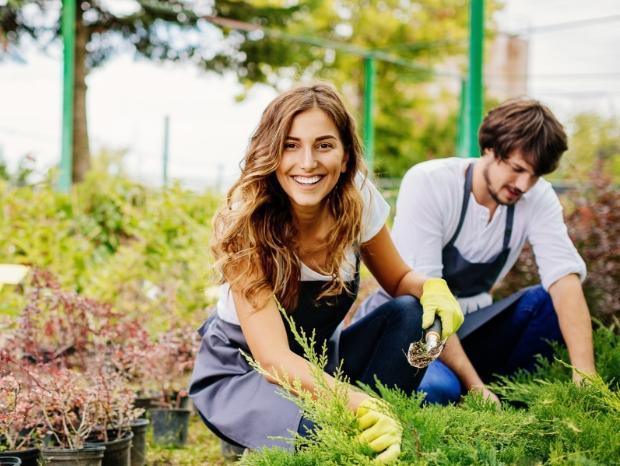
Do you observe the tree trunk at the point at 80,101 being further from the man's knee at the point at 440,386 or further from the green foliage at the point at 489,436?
the green foliage at the point at 489,436

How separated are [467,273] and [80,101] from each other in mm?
6681

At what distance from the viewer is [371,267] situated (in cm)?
278

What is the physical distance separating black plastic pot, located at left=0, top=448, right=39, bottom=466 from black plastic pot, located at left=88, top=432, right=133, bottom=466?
171mm

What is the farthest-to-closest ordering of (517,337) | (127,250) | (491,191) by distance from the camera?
(127,250), (517,337), (491,191)

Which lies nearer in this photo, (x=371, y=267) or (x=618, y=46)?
(x=371, y=267)

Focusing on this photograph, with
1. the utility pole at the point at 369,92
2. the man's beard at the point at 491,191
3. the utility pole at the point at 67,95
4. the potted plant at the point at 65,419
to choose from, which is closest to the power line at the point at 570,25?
the utility pole at the point at 369,92

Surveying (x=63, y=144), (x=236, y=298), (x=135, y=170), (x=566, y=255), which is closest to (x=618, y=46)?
(x=135, y=170)

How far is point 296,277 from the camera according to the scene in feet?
8.20

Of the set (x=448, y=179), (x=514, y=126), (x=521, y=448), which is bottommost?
(x=521, y=448)

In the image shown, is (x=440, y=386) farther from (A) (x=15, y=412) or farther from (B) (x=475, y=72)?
(B) (x=475, y=72)

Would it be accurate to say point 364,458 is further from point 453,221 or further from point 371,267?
point 453,221

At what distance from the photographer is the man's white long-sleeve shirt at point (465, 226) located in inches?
120

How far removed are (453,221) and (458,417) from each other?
138cm

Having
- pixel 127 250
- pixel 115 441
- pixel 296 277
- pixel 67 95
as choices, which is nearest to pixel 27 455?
pixel 115 441
